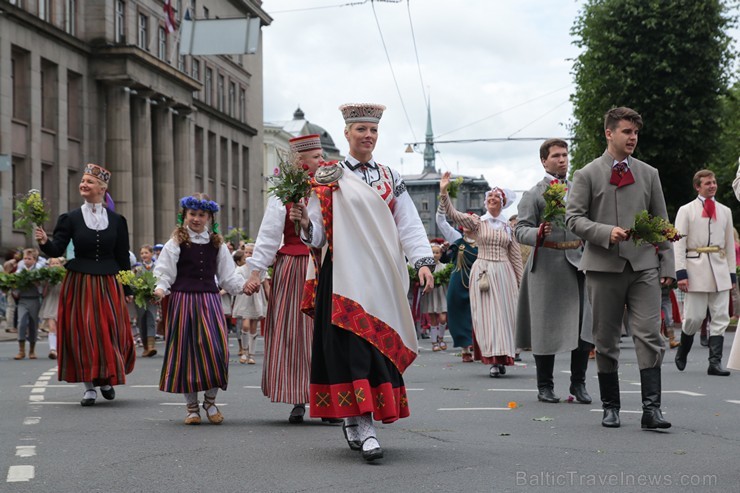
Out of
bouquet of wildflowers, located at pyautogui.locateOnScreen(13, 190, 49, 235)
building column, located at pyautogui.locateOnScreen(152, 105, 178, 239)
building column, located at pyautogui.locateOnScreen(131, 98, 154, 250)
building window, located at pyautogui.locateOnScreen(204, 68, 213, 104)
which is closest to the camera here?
bouquet of wildflowers, located at pyautogui.locateOnScreen(13, 190, 49, 235)

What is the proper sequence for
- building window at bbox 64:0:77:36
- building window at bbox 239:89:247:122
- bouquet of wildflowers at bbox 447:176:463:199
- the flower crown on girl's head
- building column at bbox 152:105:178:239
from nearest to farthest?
1. the flower crown on girl's head
2. bouquet of wildflowers at bbox 447:176:463:199
3. building window at bbox 64:0:77:36
4. building column at bbox 152:105:178:239
5. building window at bbox 239:89:247:122

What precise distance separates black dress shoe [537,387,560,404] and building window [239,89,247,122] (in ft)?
214

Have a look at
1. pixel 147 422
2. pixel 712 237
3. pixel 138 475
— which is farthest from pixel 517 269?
pixel 138 475

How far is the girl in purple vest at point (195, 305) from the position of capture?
10.1 meters

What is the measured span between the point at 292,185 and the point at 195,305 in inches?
106

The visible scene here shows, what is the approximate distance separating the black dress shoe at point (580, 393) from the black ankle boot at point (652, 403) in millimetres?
2176

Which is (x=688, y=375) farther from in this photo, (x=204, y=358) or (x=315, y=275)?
(x=315, y=275)

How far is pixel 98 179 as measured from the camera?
12250mm

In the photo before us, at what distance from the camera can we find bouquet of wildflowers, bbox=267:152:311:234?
805 centimetres

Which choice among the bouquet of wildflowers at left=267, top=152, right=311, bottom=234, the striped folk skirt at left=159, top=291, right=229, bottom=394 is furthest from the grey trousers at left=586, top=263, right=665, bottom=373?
the striped folk skirt at left=159, top=291, right=229, bottom=394

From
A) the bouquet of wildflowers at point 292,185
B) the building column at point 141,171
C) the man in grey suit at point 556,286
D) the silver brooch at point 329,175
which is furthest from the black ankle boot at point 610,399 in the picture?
the building column at point 141,171

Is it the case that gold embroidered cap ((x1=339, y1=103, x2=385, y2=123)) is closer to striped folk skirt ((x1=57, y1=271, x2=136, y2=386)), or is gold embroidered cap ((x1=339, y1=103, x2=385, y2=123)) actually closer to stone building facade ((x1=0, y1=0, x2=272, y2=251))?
striped folk skirt ((x1=57, y1=271, x2=136, y2=386))

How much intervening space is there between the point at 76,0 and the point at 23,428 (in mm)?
41317
